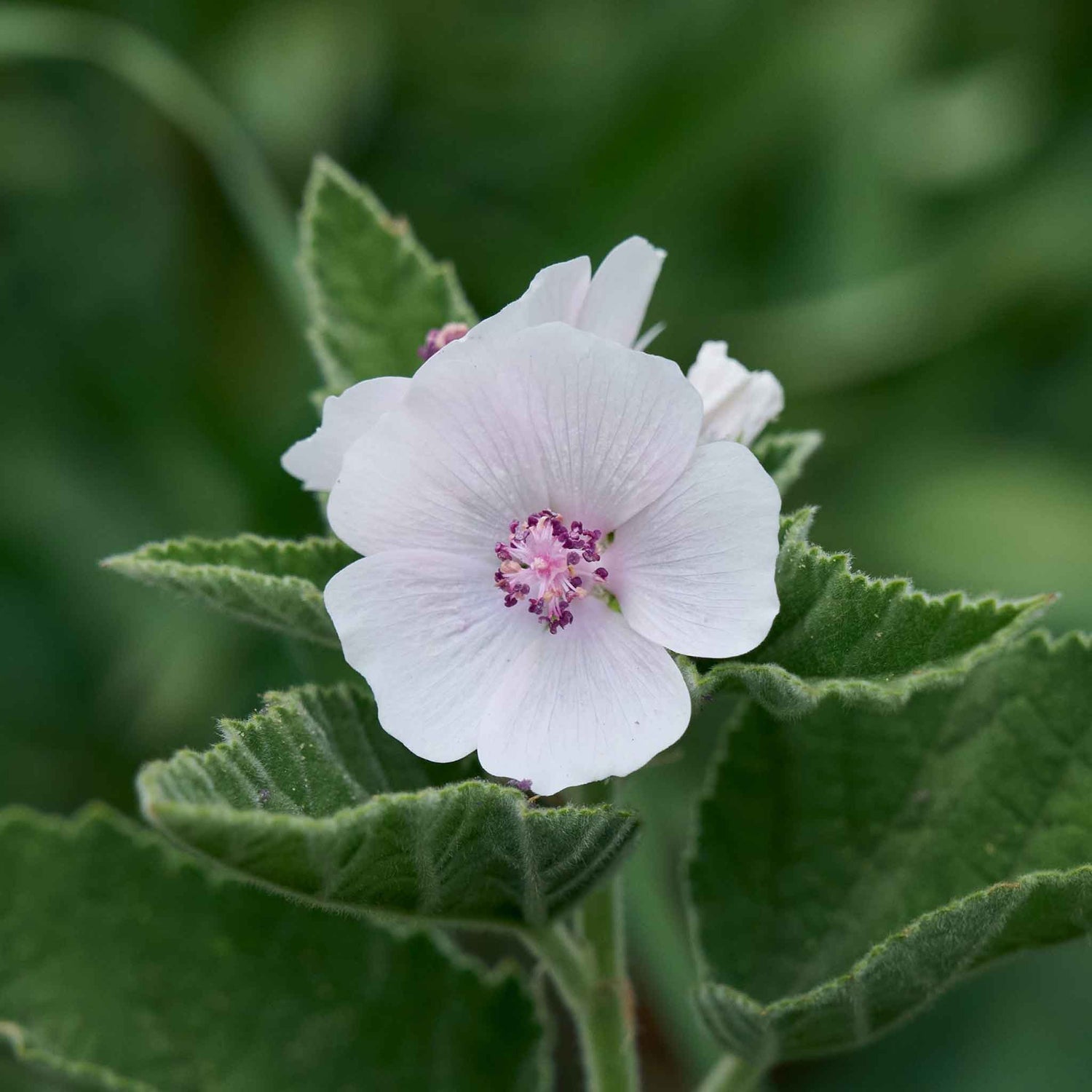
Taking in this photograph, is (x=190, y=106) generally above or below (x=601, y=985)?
above

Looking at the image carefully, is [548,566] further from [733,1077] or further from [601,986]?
[733,1077]

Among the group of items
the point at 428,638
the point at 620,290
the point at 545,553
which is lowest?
the point at 428,638

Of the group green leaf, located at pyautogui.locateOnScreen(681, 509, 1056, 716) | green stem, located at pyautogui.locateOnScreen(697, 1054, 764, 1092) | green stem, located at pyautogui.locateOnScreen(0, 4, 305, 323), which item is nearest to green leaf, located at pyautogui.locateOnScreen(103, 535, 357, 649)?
green leaf, located at pyautogui.locateOnScreen(681, 509, 1056, 716)

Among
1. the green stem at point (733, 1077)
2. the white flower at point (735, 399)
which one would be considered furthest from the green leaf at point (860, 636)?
the green stem at point (733, 1077)

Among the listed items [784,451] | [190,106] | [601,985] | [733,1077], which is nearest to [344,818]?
[601,985]

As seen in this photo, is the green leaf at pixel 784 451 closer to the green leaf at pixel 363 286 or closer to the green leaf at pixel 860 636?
the green leaf at pixel 860 636

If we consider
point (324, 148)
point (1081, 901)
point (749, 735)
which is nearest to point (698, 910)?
point (749, 735)
